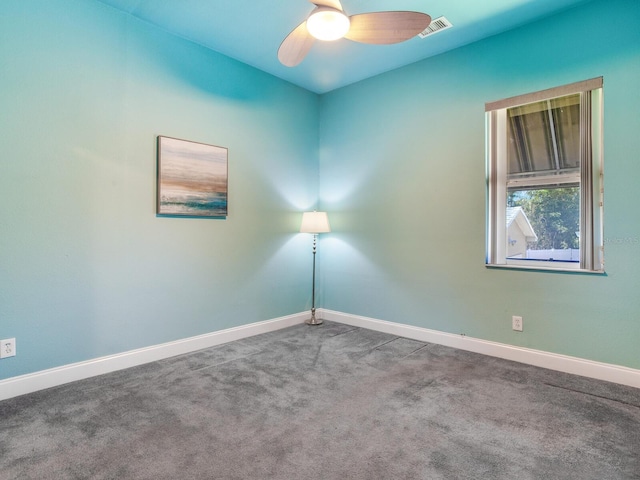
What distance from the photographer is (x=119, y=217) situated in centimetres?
278

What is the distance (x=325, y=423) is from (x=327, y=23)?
2.28 metres

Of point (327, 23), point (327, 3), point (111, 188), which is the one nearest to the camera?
point (327, 3)

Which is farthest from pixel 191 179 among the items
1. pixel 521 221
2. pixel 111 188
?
pixel 521 221

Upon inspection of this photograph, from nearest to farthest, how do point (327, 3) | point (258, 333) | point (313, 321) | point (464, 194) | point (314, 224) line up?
point (327, 3)
point (464, 194)
point (258, 333)
point (314, 224)
point (313, 321)

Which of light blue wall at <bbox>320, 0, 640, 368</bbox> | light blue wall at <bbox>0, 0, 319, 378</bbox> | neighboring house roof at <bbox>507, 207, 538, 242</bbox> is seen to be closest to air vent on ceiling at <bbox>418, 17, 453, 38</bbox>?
light blue wall at <bbox>320, 0, 640, 368</bbox>

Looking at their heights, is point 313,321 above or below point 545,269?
below

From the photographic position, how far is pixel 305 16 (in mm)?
2828

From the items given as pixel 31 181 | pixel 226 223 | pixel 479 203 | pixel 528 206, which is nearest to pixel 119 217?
pixel 31 181

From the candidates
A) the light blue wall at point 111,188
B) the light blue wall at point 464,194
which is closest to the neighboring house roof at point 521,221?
the light blue wall at point 464,194

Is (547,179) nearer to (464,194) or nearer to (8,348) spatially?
(464,194)

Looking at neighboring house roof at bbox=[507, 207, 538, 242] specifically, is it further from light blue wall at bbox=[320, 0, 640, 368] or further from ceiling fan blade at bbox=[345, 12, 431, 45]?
ceiling fan blade at bbox=[345, 12, 431, 45]

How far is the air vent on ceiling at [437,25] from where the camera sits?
283 centimetres

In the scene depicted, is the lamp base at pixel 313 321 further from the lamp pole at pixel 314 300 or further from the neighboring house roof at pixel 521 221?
the neighboring house roof at pixel 521 221

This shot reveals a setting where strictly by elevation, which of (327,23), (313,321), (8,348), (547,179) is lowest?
(313,321)
